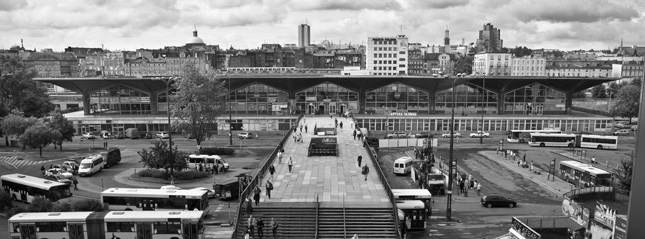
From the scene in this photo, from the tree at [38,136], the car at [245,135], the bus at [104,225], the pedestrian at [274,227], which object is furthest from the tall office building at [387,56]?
the pedestrian at [274,227]

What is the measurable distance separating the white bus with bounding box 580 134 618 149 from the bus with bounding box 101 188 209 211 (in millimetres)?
47202

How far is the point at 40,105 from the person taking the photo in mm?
68750

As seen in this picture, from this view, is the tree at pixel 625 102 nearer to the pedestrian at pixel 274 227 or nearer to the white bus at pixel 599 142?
the white bus at pixel 599 142

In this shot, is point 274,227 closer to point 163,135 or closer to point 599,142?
point 163,135

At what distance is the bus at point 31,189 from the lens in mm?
32250

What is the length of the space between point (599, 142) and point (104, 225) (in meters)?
54.4

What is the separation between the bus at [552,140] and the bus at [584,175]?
17343mm

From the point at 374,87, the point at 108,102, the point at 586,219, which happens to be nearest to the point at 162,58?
the point at 108,102

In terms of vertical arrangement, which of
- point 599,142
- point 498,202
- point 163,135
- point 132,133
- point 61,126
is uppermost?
point 61,126

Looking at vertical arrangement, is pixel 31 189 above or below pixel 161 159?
below

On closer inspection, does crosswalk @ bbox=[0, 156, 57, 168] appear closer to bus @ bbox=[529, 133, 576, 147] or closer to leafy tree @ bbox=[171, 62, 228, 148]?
leafy tree @ bbox=[171, 62, 228, 148]

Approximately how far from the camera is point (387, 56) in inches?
5428

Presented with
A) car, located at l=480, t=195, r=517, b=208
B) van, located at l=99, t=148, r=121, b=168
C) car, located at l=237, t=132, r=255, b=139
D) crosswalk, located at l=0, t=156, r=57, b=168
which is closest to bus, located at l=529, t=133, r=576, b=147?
car, located at l=480, t=195, r=517, b=208

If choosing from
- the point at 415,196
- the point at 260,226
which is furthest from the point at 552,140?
the point at 260,226
